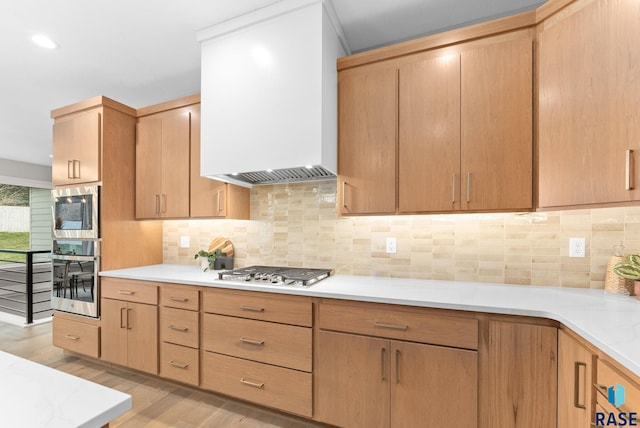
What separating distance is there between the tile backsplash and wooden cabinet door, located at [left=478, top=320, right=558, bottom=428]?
0.63 m

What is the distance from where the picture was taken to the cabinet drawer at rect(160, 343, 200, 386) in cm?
213

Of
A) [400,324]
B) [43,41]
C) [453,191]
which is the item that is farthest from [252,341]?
[43,41]

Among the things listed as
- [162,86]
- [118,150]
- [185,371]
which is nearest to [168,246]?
[118,150]

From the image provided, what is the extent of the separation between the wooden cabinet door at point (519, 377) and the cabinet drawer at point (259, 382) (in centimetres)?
100

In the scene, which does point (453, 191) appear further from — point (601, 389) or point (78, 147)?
point (78, 147)

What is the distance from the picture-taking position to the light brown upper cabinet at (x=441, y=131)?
167cm

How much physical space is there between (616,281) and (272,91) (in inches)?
93.9

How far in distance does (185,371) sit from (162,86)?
2660mm

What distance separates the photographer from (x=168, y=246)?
3100mm

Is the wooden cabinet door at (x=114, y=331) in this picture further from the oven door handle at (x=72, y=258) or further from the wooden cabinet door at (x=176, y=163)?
the wooden cabinet door at (x=176, y=163)

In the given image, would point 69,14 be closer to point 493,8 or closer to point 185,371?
point 185,371

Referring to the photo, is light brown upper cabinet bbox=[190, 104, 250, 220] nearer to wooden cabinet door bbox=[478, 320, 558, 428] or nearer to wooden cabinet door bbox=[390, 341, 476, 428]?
wooden cabinet door bbox=[390, 341, 476, 428]

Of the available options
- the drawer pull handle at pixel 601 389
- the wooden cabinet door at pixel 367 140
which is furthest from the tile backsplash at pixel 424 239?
the drawer pull handle at pixel 601 389

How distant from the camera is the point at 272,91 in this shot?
200 centimetres
